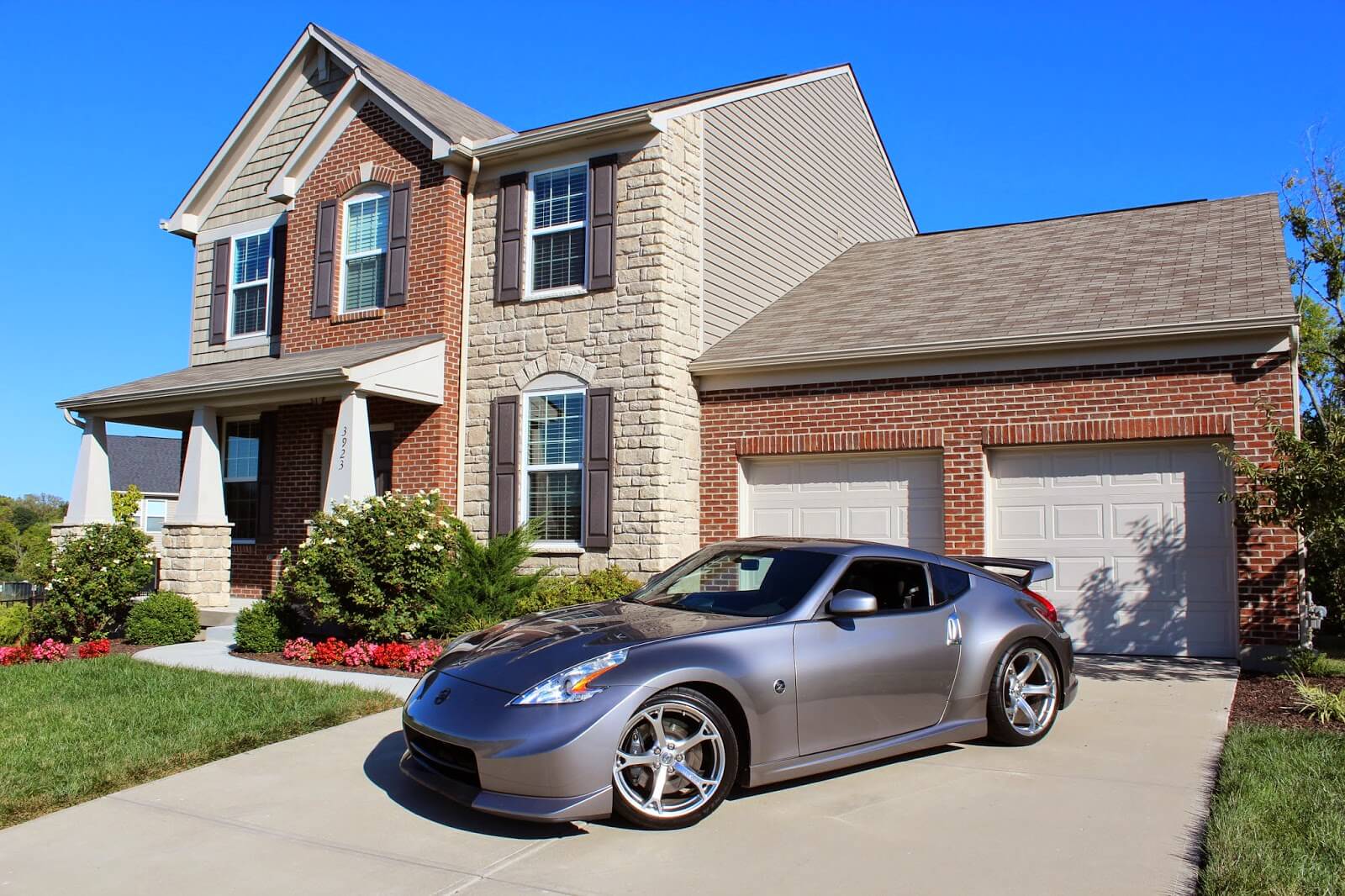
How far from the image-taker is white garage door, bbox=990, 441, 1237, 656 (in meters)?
10.2

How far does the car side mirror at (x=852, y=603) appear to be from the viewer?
5543mm

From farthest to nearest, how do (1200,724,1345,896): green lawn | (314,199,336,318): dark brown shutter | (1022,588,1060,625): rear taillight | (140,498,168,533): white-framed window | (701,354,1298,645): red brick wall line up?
(140,498,168,533): white-framed window
(314,199,336,318): dark brown shutter
(701,354,1298,645): red brick wall
(1022,588,1060,625): rear taillight
(1200,724,1345,896): green lawn

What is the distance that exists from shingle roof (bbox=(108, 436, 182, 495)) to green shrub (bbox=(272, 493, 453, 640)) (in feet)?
75.9

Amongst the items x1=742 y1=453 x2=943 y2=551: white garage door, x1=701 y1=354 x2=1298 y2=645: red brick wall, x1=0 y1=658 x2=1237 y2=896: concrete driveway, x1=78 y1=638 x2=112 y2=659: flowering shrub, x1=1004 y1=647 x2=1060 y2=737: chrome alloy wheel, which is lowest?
x1=0 y1=658 x2=1237 y2=896: concrete driveway

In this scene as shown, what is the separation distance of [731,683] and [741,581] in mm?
1107

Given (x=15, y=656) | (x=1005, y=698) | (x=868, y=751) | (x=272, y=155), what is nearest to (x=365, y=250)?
(x=272, y=155)

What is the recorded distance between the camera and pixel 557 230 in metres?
13.1

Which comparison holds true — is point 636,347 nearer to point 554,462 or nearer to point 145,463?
point 554,462

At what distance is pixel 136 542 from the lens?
13.1 meters

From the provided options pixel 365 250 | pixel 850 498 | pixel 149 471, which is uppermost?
pixel 365 250

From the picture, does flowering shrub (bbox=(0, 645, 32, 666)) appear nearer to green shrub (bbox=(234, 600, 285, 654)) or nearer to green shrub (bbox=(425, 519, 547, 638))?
green shrub (bbox=(234, 600, 285, 654))

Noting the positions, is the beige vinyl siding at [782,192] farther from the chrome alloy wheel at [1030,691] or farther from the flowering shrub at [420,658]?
the chrome alloy wheel at [1030,691]

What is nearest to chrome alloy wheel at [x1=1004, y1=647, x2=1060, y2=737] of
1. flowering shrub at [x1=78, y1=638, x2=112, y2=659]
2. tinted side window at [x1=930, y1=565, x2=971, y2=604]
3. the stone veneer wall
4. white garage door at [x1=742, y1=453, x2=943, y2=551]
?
tinted side window at [x1=930, y1=565, x2=971, y2=604]

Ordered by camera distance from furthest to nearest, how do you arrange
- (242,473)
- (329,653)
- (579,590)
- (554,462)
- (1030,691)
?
(242,473) → (554,462) → (579,590) → (329,653) → (1030,691)
